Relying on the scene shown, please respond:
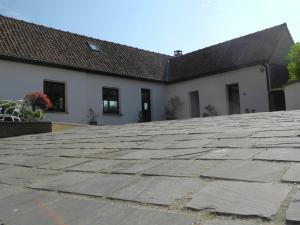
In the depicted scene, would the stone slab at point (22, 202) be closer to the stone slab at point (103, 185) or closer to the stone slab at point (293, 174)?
the stone slab at point (103, 185)

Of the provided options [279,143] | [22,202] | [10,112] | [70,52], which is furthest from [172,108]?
[22,202]

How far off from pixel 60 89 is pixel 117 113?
141 inches

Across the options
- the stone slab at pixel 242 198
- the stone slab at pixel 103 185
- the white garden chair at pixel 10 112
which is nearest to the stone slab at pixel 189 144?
the stone slab at pixel 103 185

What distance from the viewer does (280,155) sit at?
7.00 feet

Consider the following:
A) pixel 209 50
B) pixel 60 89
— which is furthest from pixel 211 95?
pixel 60 89

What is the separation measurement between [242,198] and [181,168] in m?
0.70

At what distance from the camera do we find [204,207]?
1.49 meters

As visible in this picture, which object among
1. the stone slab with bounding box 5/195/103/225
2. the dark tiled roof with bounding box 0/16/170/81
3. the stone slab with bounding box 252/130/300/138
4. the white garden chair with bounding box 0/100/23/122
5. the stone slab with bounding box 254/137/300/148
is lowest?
the stone slab with bounding box 5/195/103/225

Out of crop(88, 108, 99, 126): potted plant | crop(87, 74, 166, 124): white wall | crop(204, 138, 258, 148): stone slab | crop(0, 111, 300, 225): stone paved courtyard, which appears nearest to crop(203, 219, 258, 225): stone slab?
crop(0, 111, 300, 225): stone paved courtyard

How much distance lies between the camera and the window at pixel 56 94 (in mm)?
15996

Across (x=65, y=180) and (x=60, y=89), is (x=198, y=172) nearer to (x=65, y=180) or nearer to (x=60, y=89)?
(x=65, y=180)

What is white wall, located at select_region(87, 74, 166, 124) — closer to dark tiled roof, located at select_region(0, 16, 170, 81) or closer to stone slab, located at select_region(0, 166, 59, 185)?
dark tiled roof, located at select_region(0, 16, 170, 81)

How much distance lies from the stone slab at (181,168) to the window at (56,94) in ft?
46.5

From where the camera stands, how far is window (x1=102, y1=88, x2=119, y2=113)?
1844 centimetres
